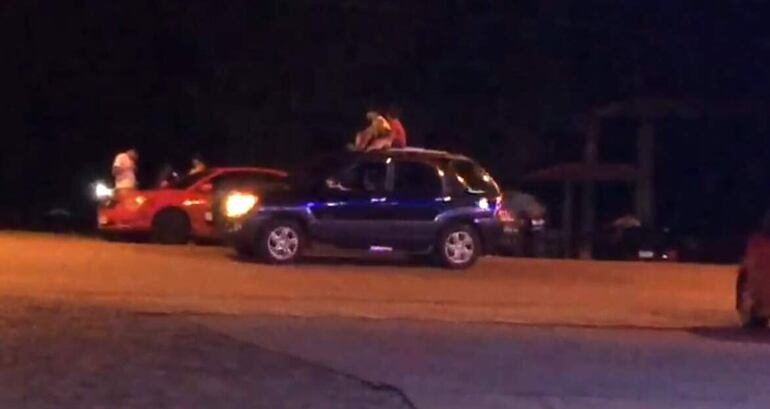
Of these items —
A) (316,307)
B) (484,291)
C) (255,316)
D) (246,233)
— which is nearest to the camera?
(255,316)

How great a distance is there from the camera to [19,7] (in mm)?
47750

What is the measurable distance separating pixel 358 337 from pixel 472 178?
33.4 feet

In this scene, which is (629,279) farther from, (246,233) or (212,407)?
(212,407)

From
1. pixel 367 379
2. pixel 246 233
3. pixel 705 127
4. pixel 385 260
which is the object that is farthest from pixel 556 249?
pixel 367 379

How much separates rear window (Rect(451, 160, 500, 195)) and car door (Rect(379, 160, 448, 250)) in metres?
0.35

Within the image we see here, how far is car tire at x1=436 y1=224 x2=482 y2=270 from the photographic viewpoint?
28.0 meters

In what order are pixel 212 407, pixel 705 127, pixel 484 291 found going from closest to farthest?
pixel 212 407 → pixel 484 291 → pixel 705 127

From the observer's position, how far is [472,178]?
28.2m

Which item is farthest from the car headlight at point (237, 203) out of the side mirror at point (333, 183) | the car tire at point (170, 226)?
the car tire at point (170, 226)

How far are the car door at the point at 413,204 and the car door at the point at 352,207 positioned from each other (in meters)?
0.14

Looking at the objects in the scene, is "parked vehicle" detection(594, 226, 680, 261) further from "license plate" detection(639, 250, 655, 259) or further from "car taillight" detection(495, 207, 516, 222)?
"car taillight" detection(495, 207, 516, 222)

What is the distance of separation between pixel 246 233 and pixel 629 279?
5333 mm

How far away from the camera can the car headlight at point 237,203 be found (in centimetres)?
2947

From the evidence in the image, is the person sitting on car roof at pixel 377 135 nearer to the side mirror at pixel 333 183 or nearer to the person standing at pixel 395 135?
the person standing at pixel 395 135
